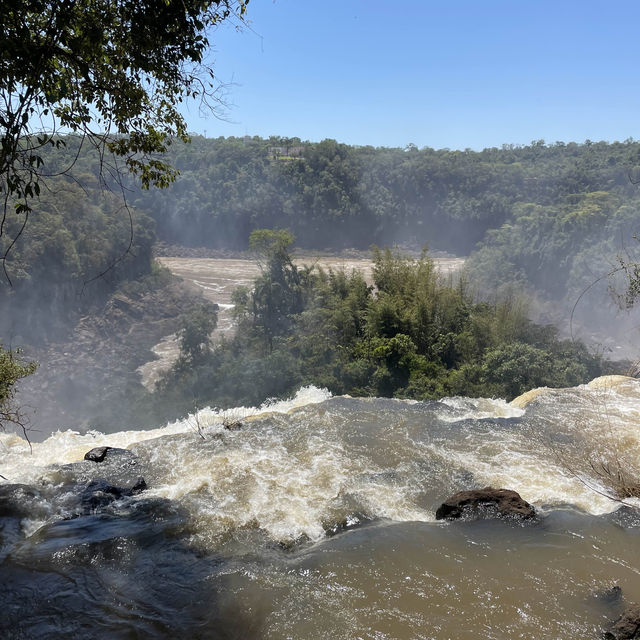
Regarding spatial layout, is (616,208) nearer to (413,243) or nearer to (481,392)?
(413,243)

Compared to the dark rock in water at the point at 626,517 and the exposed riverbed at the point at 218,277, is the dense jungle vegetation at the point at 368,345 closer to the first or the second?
the exposed riverbed at the point at 218,277

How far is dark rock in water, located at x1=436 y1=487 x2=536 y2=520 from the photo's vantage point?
5.73 metres

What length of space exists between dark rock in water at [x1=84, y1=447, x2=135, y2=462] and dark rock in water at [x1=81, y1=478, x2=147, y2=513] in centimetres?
95

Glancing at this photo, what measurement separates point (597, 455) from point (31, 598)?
7437mm

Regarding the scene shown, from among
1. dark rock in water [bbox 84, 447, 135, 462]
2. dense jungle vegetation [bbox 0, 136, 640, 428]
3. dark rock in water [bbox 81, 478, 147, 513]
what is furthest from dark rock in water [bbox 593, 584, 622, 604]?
dark rock in water [bbox 84, 447, 135, 462]

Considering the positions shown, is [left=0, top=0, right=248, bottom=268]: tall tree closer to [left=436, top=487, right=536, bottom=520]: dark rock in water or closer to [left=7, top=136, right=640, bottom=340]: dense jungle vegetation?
[left=436, top=487, right=536, bottom=520]: dark rock in water

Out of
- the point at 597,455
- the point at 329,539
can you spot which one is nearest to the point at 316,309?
the point at 597,455

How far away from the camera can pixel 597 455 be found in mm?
7742

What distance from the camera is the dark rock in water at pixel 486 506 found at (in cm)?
573

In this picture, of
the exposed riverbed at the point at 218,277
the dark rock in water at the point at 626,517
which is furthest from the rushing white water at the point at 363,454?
the exposed riverbed at the point at 218,277

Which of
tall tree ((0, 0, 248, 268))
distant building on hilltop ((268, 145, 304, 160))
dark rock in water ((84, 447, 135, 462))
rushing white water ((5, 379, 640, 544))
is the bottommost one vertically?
dark rock in water ((84, 447, 135, 462))

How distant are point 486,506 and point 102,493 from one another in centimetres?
480

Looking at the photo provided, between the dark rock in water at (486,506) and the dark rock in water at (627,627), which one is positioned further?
the dark rock in water at (486,506)

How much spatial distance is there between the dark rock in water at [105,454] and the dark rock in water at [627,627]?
6.83 metres
